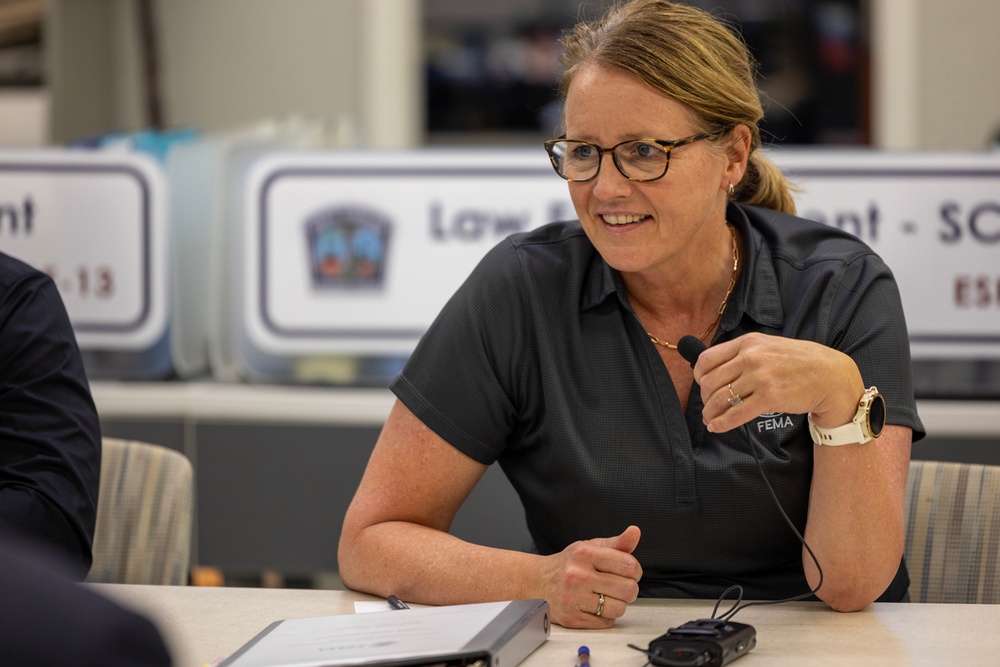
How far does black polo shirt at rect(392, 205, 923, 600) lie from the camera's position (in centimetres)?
155

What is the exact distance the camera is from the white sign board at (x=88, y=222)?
2691 millimetres

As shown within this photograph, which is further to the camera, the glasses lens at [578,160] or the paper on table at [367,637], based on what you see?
the glasses lens at [578,160]

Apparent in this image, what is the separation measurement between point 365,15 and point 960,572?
11.5ft

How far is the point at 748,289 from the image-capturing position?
65.1 inches

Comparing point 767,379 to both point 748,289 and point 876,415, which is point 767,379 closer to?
point 876,415

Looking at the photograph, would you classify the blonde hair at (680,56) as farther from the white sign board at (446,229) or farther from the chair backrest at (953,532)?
the white sign board at (446,229)

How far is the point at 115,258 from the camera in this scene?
8.85 ft

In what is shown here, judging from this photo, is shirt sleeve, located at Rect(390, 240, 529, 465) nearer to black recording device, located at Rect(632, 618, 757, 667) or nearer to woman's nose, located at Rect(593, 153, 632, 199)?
woman's nose, located at Rect(593, 153, 632, 199)

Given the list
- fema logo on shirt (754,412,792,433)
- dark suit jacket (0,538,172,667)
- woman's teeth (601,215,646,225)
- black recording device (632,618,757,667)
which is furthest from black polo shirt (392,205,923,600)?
dark suit jacket (0,538,172,667)

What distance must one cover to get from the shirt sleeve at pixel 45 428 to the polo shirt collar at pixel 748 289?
712 millimetres

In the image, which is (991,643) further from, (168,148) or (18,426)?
(168,148)

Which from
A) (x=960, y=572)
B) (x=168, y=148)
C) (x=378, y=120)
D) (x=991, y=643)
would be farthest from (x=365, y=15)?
(x=991, y=643)

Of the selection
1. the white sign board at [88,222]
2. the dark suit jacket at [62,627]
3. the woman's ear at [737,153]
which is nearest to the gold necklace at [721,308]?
the woman's ear at [737,153]

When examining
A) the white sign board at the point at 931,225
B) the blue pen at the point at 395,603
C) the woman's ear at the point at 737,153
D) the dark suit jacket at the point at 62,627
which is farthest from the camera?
the white sign board at the point at 931,225
